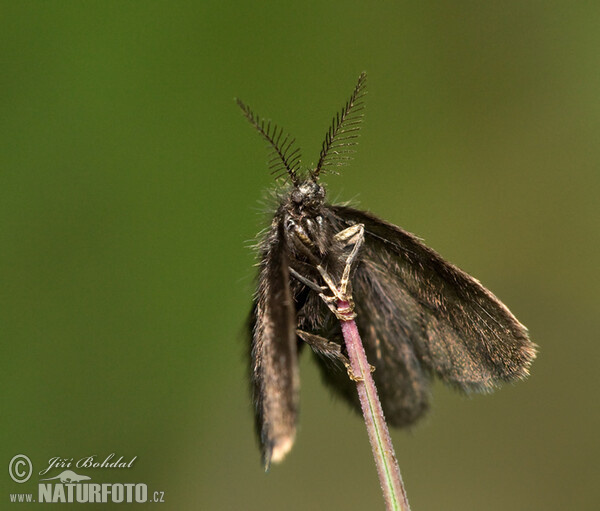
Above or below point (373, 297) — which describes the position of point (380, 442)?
below

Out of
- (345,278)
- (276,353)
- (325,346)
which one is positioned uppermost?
(345,278)

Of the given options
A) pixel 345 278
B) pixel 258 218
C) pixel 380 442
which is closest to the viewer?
pixel 380 442

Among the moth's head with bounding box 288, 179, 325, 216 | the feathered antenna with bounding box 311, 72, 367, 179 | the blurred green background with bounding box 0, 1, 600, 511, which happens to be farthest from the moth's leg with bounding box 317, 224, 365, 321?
the blurred green background with bounding box 0, 1, 600, 511

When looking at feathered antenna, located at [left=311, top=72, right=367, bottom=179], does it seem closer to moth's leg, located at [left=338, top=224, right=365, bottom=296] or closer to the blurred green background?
moth's leg, located at [left=338, top=224, right=365, bottom=296]

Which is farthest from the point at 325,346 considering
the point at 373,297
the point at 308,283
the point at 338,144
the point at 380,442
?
the point at 338,144

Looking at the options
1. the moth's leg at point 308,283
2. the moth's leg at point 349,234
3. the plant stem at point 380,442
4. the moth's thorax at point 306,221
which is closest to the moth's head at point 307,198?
the moth's thorax at point 306,221

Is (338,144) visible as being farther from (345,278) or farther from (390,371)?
(390,371)
